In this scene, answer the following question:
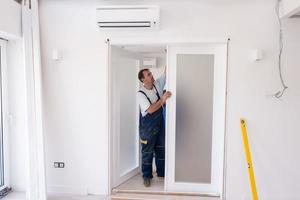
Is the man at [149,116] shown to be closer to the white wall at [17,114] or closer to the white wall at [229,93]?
Result: the white wall at [229,93]

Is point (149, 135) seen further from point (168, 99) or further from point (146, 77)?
point (146, 77)

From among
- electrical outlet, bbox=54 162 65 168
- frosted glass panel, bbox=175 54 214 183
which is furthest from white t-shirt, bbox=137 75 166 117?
electrical outlet, bbox=54 162 65 168

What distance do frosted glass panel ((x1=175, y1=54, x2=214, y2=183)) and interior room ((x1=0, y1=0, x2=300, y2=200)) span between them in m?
0.01

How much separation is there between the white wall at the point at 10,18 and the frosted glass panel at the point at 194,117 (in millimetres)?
1947

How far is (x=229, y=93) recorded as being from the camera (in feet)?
9.73

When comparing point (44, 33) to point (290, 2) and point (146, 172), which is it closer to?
point (146, 172)

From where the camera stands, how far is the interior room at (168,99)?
2902 millimetres

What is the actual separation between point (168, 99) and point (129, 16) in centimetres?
111

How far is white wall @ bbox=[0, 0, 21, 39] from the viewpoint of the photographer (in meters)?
2.68

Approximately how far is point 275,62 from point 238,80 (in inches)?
18.3

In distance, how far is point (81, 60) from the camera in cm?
312

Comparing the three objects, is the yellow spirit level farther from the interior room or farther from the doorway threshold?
the doorway threshold

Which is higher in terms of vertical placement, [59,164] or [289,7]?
[289,7]

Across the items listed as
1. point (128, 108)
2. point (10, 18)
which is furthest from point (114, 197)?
point (10, 18)
